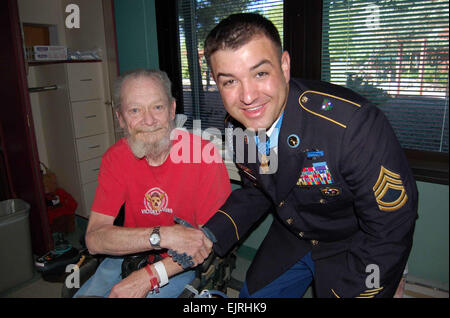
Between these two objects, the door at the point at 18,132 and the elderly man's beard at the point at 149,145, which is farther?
the door at the point at 18,132

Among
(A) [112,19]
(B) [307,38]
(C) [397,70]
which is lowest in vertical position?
(C) [397,70]

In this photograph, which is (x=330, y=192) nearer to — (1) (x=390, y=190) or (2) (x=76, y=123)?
(1) (x=390, y=190)

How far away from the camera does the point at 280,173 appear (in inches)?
55.3

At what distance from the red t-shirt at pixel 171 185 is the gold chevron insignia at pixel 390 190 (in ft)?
2.50

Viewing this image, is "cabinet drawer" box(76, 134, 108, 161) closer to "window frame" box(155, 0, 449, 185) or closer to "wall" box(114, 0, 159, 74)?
"wall" box(114, 0, 159, 74)

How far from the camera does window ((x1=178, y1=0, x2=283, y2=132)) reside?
3012 mm

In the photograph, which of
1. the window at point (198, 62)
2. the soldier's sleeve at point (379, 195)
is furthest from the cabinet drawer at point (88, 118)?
the soldier's sleeve at point (379, 195)

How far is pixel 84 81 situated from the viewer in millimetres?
3336

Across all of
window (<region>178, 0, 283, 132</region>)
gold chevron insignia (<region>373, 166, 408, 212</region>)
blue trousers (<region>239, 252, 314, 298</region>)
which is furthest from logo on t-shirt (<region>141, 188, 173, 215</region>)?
window (<region>178, 0, 283, 132</region>)

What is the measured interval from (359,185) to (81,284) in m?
1.35

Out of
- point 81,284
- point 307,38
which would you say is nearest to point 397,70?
point 307,38

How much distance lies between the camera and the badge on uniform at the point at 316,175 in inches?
51.8

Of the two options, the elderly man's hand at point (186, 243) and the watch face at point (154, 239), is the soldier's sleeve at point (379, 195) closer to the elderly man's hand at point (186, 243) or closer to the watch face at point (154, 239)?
the elderly man's hand at point (186, 243)

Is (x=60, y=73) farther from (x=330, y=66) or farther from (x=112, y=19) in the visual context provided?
(x=330, y=66)
